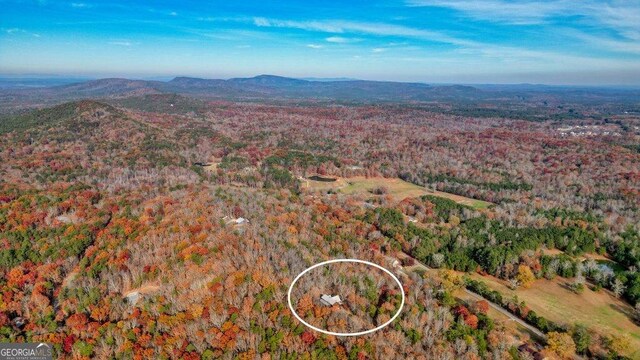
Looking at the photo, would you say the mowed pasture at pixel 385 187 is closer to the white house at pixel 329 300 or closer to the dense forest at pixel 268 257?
the dense forest at pixel 268 257

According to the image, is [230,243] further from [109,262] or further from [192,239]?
[109,262]

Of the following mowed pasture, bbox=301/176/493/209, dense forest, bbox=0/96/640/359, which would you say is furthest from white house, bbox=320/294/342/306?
mowed pasture, bbox=301/176/493/209

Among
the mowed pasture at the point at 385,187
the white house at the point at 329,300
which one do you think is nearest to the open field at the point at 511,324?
the white house at the point at 329,300

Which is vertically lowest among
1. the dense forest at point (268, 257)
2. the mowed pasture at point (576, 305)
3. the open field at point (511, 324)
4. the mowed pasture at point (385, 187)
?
the mowed pasture at point (385, 187)

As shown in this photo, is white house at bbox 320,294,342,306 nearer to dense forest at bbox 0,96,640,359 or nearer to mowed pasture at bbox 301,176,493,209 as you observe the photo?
dense forest at bbox 0,96,640,359

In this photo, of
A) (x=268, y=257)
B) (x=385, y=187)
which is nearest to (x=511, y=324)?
(x=268, y=257)
